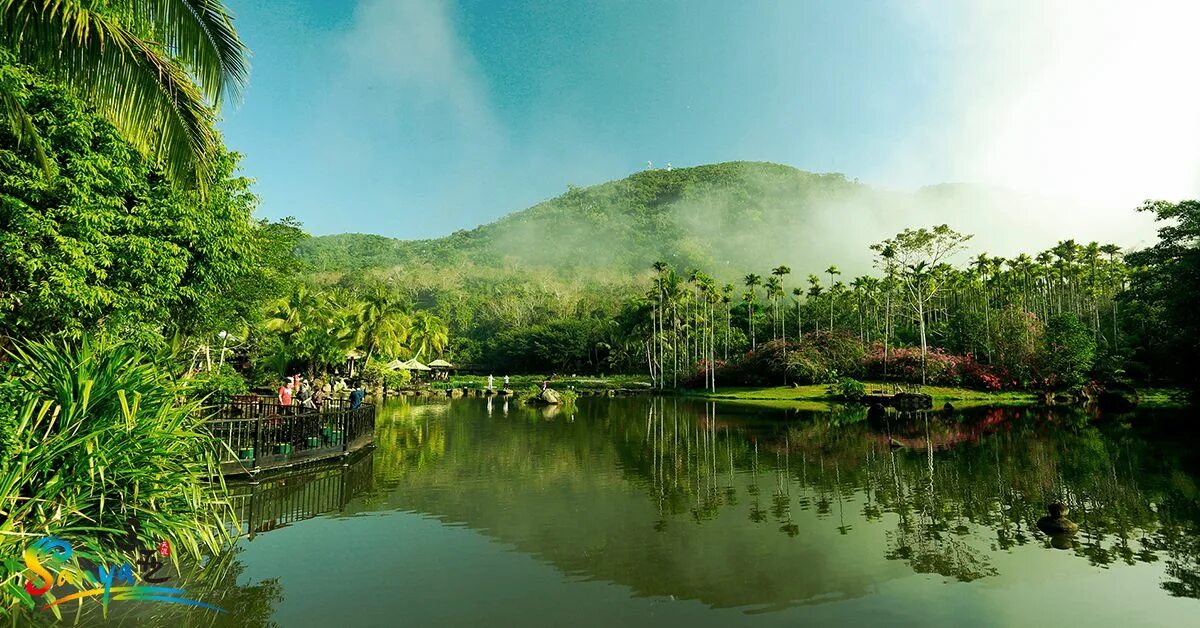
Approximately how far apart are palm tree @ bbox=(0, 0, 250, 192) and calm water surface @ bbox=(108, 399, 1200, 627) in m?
5.32

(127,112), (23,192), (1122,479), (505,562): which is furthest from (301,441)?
(1122,479)

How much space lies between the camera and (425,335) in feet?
207

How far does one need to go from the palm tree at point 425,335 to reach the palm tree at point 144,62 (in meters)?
53.4

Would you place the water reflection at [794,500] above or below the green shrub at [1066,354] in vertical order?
below

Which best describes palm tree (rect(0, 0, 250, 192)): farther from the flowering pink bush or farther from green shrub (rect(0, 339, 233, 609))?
the flowering pink bush

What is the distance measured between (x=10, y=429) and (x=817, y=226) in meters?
200

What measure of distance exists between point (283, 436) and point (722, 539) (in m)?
9.91

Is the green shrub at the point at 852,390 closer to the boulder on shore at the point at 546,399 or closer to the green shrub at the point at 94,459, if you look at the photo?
the boulder on shore at the point at 546,399

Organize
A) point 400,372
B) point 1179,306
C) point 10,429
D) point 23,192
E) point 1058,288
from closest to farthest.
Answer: point 10,429, point 23,192, point 1179,306, point 400,372, point 1058,288

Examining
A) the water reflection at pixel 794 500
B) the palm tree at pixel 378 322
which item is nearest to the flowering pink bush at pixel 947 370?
the water reflection at pixel 794 500

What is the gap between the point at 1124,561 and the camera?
809 cm

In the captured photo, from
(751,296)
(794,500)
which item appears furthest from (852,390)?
(794,500)

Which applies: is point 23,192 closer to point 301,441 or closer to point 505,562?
point 301,441

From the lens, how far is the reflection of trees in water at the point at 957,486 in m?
8.74
